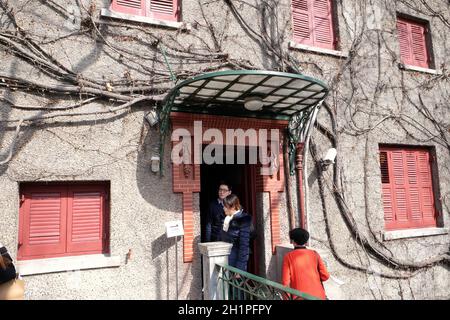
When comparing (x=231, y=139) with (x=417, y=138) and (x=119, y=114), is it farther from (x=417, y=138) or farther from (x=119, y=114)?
(x=417, y=138)

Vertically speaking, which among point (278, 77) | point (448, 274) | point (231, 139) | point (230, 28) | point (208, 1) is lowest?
point (448, 274)

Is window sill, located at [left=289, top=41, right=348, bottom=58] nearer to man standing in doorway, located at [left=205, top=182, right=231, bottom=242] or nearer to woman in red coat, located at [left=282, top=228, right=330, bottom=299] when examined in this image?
man standing in doorway, located at [left=205, top=182, right=231, bottom=242]

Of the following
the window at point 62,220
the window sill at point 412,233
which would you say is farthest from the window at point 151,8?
the window sill at point 412,233

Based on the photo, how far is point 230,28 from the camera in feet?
19.9

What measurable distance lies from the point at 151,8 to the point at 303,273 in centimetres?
465

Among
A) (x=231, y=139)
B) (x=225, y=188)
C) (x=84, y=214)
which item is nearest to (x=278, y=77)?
(x=231, y=139)

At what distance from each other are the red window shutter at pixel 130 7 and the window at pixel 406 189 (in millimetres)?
5360

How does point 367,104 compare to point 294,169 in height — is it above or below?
above

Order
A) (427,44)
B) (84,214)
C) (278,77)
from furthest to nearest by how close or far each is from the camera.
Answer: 1. (427,44)
2. (84,214)
3. (278,77)

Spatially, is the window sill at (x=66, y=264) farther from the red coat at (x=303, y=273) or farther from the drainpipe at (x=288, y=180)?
the drainpipe at (x=288, y=180)

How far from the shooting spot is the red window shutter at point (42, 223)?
14.9 ft

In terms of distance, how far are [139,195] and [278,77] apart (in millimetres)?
2572

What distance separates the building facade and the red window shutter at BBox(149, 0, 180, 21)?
0.14 feet

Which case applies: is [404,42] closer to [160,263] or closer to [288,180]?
[288,180]
